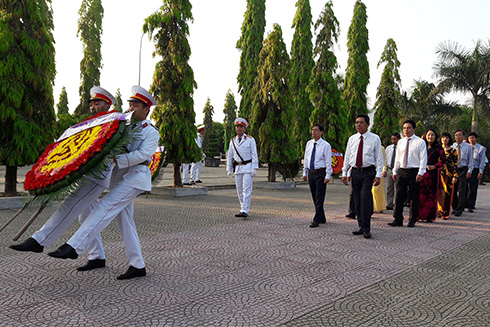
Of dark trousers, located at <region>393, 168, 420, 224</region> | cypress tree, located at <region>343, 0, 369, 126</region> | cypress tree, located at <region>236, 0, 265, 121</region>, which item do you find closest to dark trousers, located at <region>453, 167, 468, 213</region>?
dark trousers, located at <region>393, 168, 420, 224</region>

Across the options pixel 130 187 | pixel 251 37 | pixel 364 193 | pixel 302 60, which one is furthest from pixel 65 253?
pixel 251 37

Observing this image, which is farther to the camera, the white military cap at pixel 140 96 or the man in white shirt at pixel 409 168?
the man in white shirt at pixel 409 168

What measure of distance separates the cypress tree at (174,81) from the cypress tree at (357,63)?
466 inches

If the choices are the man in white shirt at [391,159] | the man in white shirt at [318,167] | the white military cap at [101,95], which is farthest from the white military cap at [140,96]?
the man in white shirt at [391,159]

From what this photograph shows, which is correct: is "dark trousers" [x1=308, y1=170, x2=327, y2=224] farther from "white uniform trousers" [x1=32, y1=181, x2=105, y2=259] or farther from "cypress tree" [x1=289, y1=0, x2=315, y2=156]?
"cypress tree" [x1=289, y1=0, x2=315, y2=156]

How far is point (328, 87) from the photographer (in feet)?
65.1

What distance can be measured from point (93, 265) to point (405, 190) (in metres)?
6.18

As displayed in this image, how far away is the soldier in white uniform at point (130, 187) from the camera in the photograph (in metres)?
4.18

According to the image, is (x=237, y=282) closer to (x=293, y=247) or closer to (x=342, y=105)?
(x=293, y=247)

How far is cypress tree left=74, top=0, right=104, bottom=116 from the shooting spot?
28453 millimetres

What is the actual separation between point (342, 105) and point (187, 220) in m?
13.7

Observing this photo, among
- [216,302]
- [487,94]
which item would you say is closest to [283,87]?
[216,302]

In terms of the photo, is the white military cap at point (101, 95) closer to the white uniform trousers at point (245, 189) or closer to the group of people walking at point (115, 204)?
the group of people walking at point (115, 204)

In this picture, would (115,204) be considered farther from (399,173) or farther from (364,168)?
(399,173)
